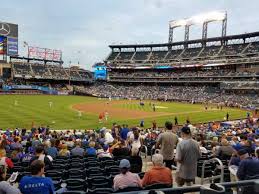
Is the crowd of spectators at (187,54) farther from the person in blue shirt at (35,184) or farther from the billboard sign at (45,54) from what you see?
the person in blue shirt at (35,184)

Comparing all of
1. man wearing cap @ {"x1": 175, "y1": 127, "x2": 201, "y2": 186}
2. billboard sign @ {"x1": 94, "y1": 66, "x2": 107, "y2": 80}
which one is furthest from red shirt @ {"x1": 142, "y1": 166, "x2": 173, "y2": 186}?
billboard sign @ {"x1": 94, "y1": 66, "x2": 107, "y2": 80}

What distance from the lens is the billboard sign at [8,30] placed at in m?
106

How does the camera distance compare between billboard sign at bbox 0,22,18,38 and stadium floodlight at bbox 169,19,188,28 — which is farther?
stadium floodlight at bbox 169,19,188,28

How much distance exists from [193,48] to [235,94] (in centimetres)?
3690

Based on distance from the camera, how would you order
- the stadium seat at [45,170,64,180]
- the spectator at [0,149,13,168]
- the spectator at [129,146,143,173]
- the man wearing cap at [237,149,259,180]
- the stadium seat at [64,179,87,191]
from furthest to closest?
the spectator at [129,146,143,173], the spectator at [0,149,13,168], the stadium seat at [45,170,64,180], the stadium seat at [64,179,87,191], the man wearing cap at [237,149,259,180]

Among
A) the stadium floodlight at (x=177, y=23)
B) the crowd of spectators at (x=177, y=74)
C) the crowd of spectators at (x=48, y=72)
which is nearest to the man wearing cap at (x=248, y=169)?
the crowd of spectators at (x=177, y=74)

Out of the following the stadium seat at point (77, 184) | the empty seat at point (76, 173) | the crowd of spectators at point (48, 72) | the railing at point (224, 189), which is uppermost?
the crowd of spectators at point (48, 72)

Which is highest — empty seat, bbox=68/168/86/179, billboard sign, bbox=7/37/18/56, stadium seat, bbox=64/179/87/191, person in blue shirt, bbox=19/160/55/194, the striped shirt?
billboard sign, bbox=7/37/18/56

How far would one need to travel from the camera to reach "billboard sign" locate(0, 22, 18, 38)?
106125 millimetres

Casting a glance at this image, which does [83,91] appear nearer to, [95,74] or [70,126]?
[95,74]

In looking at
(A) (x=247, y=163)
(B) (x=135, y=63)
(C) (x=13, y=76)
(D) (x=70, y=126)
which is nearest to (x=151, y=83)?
(B) (x=135, y=63)

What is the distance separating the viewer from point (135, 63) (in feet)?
427

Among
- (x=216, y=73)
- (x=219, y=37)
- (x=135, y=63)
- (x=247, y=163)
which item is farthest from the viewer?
(x=135, y=63)

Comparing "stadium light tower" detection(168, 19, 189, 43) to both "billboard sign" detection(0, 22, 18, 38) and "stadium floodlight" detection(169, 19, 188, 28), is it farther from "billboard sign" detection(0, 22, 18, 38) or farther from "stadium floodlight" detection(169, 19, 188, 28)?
"billboard sign" detection(0, 22, 18, 38)
